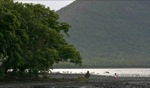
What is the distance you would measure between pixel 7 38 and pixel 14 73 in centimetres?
1066

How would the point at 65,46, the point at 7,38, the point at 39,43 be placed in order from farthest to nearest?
the point at 65,46
the point at 39,43
the point at 7,38

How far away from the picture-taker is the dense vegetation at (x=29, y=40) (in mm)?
63125

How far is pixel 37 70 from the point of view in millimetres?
69375

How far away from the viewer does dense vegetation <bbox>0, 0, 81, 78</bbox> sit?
6312 cm

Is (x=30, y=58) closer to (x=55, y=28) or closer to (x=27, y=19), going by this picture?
(x=27, y=19)

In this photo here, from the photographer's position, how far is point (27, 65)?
6869 cm

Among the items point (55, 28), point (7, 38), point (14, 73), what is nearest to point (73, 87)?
point (7, 38)

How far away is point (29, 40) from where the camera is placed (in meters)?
70.4

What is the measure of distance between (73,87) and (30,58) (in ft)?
33.3

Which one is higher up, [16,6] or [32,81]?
[16,6]

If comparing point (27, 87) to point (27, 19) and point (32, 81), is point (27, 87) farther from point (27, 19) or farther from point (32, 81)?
point (27, 19)

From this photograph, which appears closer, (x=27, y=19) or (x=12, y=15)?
(x=12, y=15)

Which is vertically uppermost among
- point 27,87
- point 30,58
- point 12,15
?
point 12,15

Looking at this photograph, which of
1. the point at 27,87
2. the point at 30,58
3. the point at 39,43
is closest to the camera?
the point at 27,87
